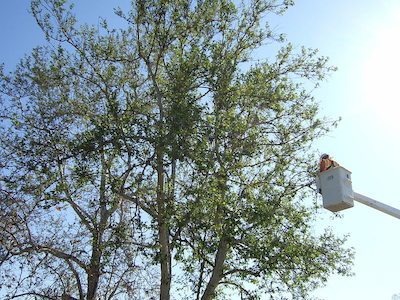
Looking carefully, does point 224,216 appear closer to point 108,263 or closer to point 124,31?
point 108,263

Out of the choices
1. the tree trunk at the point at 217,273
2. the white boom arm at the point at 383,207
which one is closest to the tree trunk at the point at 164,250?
the tree trunk at the point at 217,273

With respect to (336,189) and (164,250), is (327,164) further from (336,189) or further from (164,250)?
(164,250)

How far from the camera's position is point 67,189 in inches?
482

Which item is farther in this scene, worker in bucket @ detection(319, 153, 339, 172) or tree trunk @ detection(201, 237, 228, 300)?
tree trunk @ detection(201, 237, 228, 300)

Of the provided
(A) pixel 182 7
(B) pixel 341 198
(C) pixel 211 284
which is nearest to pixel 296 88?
(A) pixel 182 7

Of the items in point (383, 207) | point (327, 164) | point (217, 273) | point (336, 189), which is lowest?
point (336, 189)

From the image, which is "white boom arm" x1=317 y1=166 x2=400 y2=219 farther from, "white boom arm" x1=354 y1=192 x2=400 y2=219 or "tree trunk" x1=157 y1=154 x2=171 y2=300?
"tree trunk" x1=157 y1=154 x2=171 y2=300

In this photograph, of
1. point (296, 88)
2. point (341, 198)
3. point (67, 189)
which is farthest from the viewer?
point (296, 88)

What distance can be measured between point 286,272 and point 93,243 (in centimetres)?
549

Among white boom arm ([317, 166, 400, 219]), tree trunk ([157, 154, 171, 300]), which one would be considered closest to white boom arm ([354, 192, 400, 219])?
white boom arm ([317, 166, 400, 219])

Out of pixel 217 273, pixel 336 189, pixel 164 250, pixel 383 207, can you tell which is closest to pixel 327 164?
pixel 336 189

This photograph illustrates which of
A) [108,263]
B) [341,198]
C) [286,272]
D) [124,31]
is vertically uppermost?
[124,31]

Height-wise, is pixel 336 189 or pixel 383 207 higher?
pixel 383 207

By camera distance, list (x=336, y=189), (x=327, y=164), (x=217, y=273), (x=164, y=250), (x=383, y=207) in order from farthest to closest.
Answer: (x=217, y=273), (x=164, y=250), (x=383, y=207), (x=327, y=164), (x=336, y=189)
